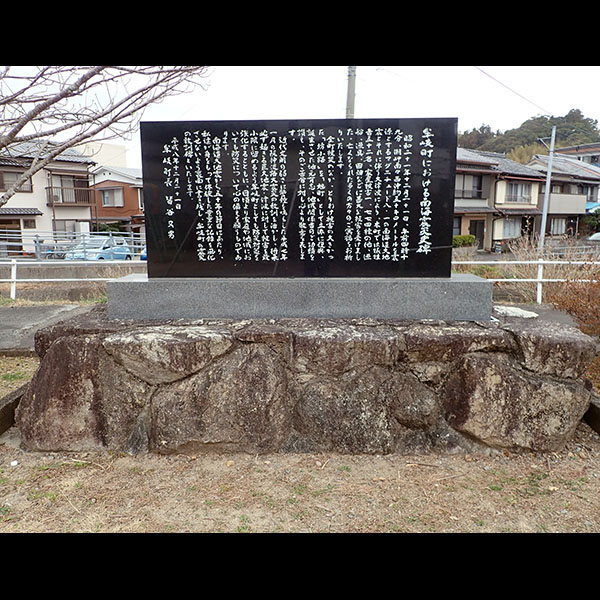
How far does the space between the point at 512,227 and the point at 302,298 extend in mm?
29072

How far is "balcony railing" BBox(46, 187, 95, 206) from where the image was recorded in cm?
2460

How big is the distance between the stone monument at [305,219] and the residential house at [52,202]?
2117 cm

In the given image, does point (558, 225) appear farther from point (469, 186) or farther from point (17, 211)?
point (17, 211)

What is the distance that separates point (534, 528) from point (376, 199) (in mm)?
2427

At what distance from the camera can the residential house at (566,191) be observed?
2980 centimetres

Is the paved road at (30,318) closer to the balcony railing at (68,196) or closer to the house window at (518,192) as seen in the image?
the balcony railing at (68,196)

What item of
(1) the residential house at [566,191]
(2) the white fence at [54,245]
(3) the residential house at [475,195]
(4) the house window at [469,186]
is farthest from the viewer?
→ (1) the residential house at [566,191]

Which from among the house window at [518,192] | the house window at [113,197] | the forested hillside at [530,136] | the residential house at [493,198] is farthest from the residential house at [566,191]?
the house window at [113,197]

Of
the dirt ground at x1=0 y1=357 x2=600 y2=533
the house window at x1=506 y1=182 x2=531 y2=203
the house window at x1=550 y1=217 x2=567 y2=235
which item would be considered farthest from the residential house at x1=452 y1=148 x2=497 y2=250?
the dirt ground at x1=0 y1=357 x2=600 y2=533

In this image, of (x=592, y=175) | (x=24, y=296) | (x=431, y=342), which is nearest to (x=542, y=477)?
(x=431, y=342)

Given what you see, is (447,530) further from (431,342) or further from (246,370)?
(246,370)

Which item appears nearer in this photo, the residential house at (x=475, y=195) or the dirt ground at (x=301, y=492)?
the dirt ground at (x=301, y=492)

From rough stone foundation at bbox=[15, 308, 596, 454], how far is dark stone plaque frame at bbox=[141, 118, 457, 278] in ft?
2.15

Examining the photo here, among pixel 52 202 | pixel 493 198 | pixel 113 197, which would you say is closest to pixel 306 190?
pixel 52 202
